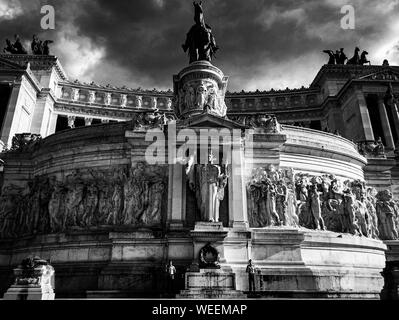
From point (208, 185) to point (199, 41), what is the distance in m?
17.2

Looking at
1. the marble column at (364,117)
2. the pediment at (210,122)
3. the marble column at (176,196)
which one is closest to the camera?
the marble column at (176,196)

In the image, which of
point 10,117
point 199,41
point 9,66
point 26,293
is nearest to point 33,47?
point 9,66

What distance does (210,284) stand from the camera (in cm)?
1412

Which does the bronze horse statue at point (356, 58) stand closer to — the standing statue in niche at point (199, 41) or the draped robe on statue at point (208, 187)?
the standing statue in niche at point (199, 41)

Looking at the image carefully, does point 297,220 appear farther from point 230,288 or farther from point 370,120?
point 370,120

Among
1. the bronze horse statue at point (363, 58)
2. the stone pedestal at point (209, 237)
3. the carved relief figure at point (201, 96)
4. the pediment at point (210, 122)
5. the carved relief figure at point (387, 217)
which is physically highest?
the bronze horse statue at point (363, 58)

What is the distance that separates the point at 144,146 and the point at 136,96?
201ft

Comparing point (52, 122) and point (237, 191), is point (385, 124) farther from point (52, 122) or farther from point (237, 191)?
point (52, 122)

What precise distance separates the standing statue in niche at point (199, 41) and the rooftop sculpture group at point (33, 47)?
177 feet

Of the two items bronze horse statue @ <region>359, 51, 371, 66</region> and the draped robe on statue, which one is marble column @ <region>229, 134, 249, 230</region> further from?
bronze horse statue @ <region>359, 51, 371, 66</region>

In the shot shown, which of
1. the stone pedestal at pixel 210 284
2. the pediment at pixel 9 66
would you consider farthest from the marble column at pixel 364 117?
the pediment at pixel 9 66

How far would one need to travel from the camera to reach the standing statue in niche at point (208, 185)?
1667 cm

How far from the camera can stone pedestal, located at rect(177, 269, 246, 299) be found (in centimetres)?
1351
